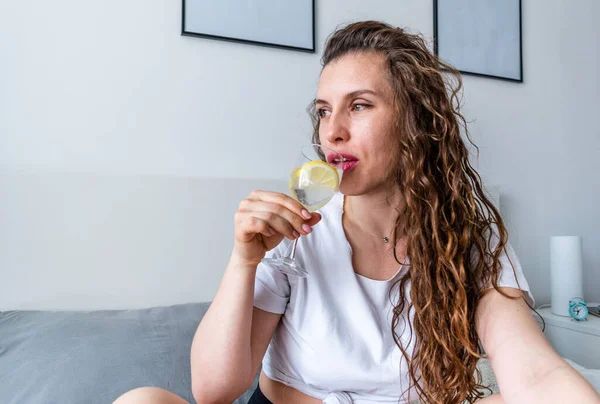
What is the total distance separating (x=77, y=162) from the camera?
1.56 meters

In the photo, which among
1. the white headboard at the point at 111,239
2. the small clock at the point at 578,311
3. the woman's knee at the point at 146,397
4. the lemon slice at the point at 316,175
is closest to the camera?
the woman's knee at the point at 146,397

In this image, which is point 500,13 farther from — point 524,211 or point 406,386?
point 406,386

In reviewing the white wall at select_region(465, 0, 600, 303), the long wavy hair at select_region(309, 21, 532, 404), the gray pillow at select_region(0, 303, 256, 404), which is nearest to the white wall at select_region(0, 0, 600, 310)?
the white wall at select_region(465, 0, 600, 303)

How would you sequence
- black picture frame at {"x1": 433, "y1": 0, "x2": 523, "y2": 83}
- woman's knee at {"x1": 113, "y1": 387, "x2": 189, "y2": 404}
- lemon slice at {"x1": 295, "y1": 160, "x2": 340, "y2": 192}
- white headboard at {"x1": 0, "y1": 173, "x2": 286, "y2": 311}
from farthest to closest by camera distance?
black picture frame at {"x1": 433, "y1": 0, "x2": 523, "y2": 83} < white headboard at {"x1": 0, "y1": 173, "x2": 286, "y2": 311} < lemon slice at {"x1": 295, "y1": 160, "x2": 340, "y2": 192} < woman's knee at {"x1": 113, "y1": 387, "x2": 189, "y2": 404}

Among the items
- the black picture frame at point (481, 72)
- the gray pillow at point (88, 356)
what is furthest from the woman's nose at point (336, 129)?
the black picture frame at point (481, 72)

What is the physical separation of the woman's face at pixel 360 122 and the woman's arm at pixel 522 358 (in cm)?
36

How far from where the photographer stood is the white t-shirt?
920mm

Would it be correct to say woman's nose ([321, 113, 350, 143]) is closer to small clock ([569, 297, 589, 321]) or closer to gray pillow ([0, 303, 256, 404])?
gray pillow ([0, 303, 256, 404])

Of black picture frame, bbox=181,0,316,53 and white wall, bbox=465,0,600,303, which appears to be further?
white wall, bbox=465,0,600,303

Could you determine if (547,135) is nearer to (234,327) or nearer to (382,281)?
(382,281)

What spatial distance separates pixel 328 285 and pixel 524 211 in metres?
1.69

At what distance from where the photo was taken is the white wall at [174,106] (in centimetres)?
154

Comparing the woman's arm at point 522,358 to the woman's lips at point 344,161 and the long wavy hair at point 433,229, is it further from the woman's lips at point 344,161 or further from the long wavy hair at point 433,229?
the woman's lips at point 344,161

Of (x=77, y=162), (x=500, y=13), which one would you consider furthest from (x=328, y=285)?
(x=500, y=13)
